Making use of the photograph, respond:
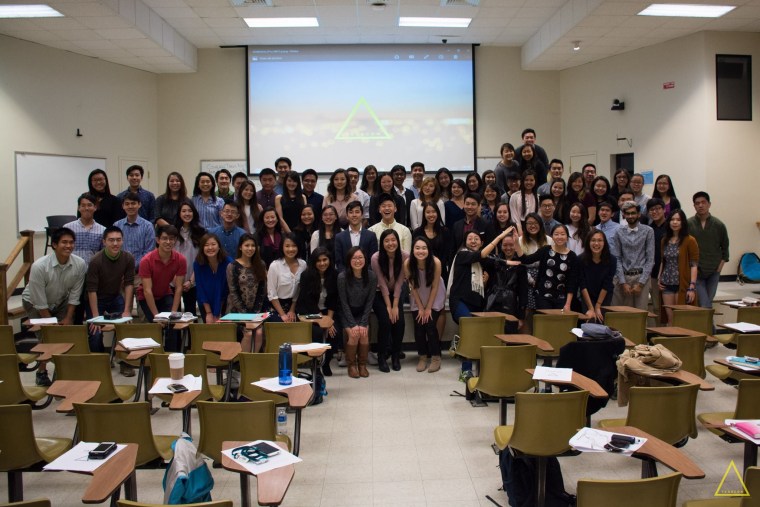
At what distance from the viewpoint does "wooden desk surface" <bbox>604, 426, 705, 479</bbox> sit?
2.65m

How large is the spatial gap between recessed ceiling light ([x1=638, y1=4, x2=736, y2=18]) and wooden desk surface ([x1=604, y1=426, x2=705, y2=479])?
769 cm

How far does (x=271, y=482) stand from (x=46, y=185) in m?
9.31

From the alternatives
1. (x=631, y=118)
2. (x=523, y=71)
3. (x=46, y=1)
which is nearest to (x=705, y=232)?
(x=631, y=118)

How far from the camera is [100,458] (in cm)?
280

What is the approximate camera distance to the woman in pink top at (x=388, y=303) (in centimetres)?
663

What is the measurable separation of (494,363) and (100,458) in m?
2.76

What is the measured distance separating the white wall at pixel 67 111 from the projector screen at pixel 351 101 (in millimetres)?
2223

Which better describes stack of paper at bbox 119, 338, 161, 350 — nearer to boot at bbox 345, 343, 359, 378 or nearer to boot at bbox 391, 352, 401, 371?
boot at bbox 345, 343, 359, 378

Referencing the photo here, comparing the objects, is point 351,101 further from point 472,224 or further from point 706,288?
point 706,288

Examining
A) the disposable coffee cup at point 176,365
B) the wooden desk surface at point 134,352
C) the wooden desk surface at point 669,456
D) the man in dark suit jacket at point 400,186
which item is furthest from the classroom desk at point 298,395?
the man in dark suit jacket at point 400,186

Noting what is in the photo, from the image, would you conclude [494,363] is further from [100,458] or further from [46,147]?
[46,147]

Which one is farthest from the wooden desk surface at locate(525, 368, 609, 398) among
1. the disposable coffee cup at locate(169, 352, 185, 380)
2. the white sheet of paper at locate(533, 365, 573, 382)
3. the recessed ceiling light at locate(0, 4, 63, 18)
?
the recessed ceiling light at locate(0, 4, 63, 18)

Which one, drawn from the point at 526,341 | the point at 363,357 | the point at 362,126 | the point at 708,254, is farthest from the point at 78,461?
the point at 362,126

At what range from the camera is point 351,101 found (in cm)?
1198
